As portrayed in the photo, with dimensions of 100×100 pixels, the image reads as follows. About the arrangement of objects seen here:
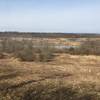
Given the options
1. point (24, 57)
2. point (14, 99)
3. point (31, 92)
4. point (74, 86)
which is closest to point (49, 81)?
point (74, 86)

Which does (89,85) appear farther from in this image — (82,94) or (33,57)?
(33,57)

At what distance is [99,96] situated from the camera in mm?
13523

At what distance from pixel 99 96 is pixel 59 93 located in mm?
1612

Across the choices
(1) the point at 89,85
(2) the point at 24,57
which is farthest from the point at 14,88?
(2) the point at 24,57

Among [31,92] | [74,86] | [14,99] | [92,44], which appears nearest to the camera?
[14,99]

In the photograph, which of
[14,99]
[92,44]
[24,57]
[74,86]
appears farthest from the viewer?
[92,44]

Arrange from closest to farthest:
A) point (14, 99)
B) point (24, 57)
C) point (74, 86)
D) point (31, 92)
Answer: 1. point (14, 99)
2. point (31, 92)
3. point (74, 86)
4. point (24, 57)

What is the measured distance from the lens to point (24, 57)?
108 feet

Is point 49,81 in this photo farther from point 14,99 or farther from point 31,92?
point 14,99

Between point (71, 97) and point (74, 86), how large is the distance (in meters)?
2.23

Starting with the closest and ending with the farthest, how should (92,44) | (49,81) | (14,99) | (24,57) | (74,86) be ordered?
(14,99) → (74,86) → (49,81) → (24,57) → (92,44)

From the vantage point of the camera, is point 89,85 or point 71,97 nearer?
point 71,97

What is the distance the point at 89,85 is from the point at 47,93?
3.00 meters

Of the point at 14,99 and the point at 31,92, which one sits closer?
the point at 14,99
